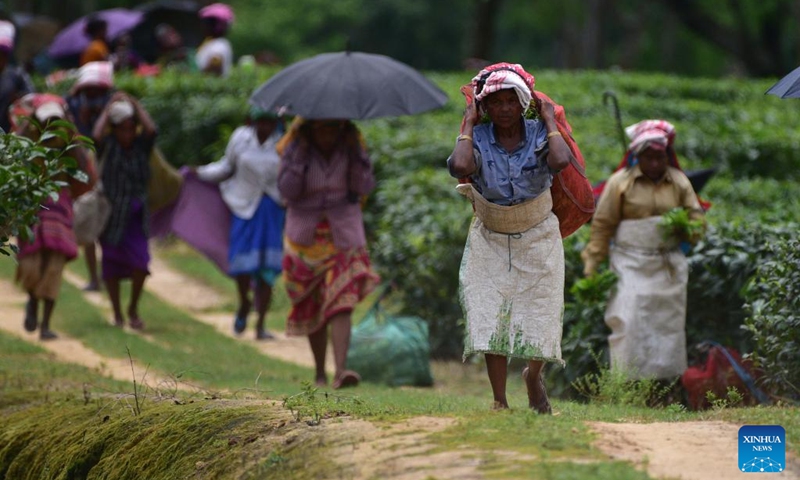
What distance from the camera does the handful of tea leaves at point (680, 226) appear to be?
8445 millimetres

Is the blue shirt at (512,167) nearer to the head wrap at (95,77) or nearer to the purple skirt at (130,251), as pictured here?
the purple skirt at (130,251)

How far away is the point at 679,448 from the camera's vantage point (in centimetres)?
544

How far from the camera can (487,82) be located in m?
6.47

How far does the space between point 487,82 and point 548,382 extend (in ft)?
12.1

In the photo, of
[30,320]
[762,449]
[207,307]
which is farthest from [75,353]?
[762,449]

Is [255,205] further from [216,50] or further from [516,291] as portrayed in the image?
[216,50]

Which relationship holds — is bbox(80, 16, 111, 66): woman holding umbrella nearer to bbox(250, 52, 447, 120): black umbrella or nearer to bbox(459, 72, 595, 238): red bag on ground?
bbox(250, 52, 447, 120): black umbrella

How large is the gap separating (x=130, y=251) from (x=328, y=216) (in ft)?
10.4

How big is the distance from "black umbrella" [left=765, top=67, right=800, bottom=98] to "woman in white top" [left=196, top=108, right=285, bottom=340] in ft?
17.4

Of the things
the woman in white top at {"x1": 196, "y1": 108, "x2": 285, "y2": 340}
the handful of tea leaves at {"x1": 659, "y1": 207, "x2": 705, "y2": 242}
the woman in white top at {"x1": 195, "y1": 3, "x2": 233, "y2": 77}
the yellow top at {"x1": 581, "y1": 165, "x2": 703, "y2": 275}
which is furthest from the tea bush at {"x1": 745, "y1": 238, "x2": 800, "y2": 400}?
the woman in white top at {"x1": 195, "y1": 3, "x2": 233, "y2": 77}

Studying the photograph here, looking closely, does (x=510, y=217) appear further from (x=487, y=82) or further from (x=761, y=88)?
(x=761, y=88)

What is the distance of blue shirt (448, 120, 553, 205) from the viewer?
21.5 feet

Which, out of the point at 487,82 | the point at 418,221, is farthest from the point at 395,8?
the point at 487,82

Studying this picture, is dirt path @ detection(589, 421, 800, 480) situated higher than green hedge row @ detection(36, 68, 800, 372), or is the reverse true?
green hedge row @ detection(36, 68, 800, 372)
